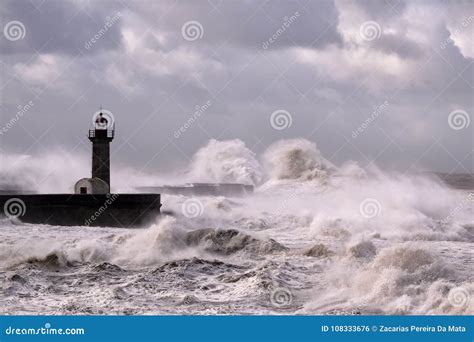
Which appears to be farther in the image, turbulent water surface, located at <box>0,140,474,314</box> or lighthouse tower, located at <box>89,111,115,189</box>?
lighthouse tower, located at <box>89,111,115,189</box>

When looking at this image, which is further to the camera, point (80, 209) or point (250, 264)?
point (80, 209)

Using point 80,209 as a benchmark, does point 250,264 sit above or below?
below

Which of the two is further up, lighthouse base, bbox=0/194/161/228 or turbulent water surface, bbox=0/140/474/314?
lighthouse base, bbox=0/194/161/228

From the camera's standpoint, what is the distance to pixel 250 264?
494 inches

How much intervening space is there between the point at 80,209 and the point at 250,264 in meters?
5.25

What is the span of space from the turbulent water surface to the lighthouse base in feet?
1.56

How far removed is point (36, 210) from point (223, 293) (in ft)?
23.2

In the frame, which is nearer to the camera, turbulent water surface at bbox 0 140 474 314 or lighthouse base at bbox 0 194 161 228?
turbulent water surface at bbox 0 140 474 314

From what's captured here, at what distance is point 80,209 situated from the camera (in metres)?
16.4

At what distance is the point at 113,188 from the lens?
2509 cm

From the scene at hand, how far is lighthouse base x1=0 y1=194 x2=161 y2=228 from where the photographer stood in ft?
51.9

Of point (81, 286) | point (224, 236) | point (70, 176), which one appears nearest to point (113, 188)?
point (70, 176)
